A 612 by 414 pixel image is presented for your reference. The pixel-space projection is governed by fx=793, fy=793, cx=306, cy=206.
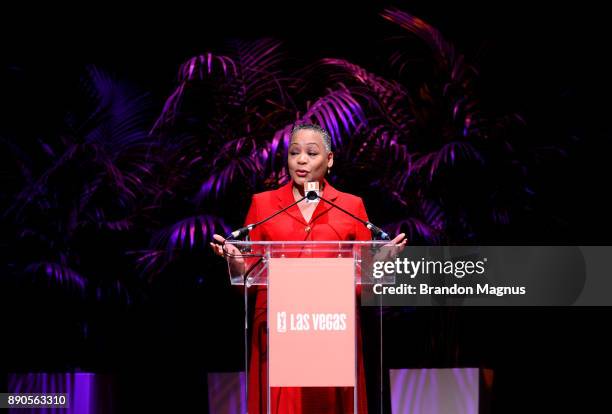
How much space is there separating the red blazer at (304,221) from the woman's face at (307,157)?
0.25 feet

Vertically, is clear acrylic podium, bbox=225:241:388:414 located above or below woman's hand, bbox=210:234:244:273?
below

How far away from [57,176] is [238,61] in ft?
4.16

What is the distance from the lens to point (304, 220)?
327cm

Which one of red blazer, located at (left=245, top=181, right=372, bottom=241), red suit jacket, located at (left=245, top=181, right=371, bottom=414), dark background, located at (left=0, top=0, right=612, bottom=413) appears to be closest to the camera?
red suit jacket, located at (left=245, top=181, right=371, bottom=414)

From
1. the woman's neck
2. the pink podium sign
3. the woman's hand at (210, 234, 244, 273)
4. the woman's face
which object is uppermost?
the woman's face

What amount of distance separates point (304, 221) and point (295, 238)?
0.29 feet

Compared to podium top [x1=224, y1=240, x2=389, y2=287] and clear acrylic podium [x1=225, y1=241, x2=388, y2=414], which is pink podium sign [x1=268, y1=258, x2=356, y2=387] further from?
podium top [x1=224, y1=240, x2=389, y2=287]

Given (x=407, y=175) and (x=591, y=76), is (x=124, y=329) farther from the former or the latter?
(x=591, y=76)

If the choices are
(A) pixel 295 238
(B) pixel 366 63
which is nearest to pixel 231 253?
(A) pixel 295 238

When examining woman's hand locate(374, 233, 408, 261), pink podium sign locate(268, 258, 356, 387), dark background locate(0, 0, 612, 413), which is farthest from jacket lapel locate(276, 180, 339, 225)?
dark background locate(0, 0, 612, 413)

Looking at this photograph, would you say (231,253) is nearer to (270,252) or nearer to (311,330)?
(270,252)

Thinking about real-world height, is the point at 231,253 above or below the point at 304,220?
below

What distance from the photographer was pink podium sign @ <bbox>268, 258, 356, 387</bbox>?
2.58 m

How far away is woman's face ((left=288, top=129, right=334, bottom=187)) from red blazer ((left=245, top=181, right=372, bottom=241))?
0.25ft
